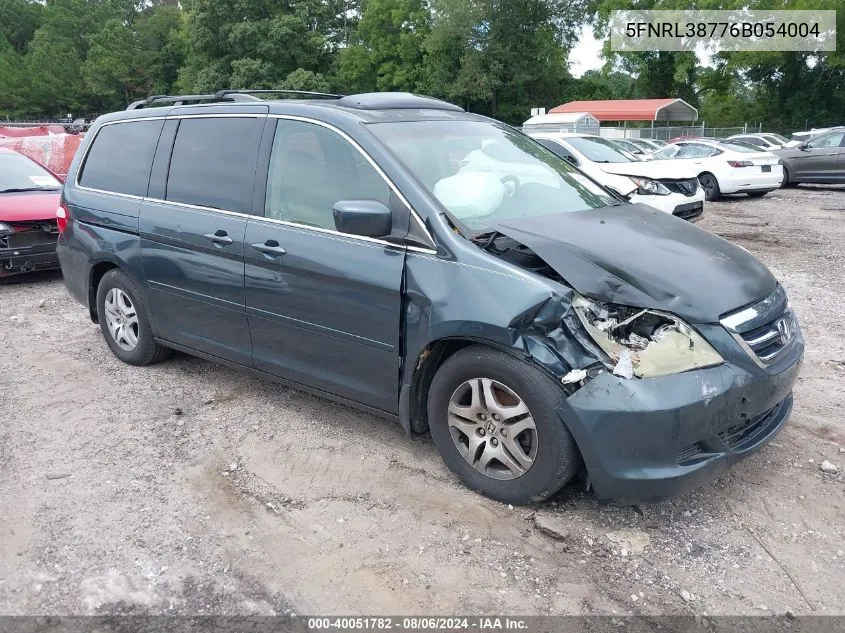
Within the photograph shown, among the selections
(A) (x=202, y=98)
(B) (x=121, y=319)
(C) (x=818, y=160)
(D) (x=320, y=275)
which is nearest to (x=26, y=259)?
(B) (x=121, y=319)

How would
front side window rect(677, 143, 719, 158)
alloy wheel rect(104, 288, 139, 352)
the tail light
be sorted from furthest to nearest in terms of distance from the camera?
1. front side window rect(677, 143, 719, 158)
2. the tail light
3. alloy wheel rect(104, 288, 139, 352)

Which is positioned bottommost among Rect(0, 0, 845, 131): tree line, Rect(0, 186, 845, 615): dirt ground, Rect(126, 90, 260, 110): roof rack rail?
Rect(0, 186, 845, 615): dirt ground

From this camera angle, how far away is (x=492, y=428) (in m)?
3.26

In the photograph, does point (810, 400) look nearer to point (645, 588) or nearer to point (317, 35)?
point (645, 588)

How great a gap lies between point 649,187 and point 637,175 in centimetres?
49

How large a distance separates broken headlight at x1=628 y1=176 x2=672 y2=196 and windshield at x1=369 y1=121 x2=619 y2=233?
6.02 metres

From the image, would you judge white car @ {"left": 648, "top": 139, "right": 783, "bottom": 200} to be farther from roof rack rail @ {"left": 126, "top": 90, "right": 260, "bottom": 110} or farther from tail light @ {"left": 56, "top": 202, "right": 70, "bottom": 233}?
tail light @ {"left": 56, "top": 202, "right": 70, "bottom": 233}

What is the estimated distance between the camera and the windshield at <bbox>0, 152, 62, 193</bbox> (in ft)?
28.2

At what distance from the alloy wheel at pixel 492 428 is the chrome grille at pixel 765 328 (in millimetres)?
979

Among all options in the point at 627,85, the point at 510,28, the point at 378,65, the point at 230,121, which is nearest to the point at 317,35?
the point at 378,65

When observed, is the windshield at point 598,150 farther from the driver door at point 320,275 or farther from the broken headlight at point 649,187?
the driver door at point 320,275

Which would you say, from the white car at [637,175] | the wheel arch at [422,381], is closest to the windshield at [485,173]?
the wheel arch at [422,381]

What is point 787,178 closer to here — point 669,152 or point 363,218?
point 669,152

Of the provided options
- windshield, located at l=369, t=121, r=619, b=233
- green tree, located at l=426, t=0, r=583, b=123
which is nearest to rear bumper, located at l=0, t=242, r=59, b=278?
windshield, located at l=369, t=121, r=619, b=233
